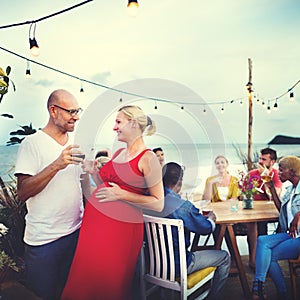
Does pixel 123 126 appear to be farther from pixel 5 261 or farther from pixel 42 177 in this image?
pixel 5 261

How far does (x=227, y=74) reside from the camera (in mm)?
5352

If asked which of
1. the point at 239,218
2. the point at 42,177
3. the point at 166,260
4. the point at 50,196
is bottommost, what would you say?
the point at 166,260

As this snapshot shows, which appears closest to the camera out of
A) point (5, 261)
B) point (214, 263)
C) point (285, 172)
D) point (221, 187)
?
point (214, 263)

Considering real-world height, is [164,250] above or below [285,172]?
below

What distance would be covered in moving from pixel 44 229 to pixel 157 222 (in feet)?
2.13

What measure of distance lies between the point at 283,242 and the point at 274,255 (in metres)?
0.12

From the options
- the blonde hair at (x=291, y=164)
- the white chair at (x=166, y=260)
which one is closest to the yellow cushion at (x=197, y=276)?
the white chair at (x=166, y=260)

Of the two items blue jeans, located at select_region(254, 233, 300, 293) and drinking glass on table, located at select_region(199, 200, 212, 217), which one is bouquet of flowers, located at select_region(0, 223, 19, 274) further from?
blue jeans, located at select_region(254, 233, 300, 293)

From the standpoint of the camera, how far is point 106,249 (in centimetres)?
213

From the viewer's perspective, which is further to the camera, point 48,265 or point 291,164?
point 291,164

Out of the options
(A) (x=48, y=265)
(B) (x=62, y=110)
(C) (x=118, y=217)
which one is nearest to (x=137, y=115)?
(B) (x=62, y=110)

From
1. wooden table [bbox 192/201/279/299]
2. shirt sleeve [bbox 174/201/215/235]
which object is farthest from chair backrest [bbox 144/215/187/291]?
wooden table [bbox 192/201/279/299]

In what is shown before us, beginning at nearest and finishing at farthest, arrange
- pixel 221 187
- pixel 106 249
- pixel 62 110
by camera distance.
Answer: pixel 62 110 < pixel 106 249 < pixel 221 187

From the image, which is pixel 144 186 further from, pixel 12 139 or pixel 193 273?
pixel 12 139
